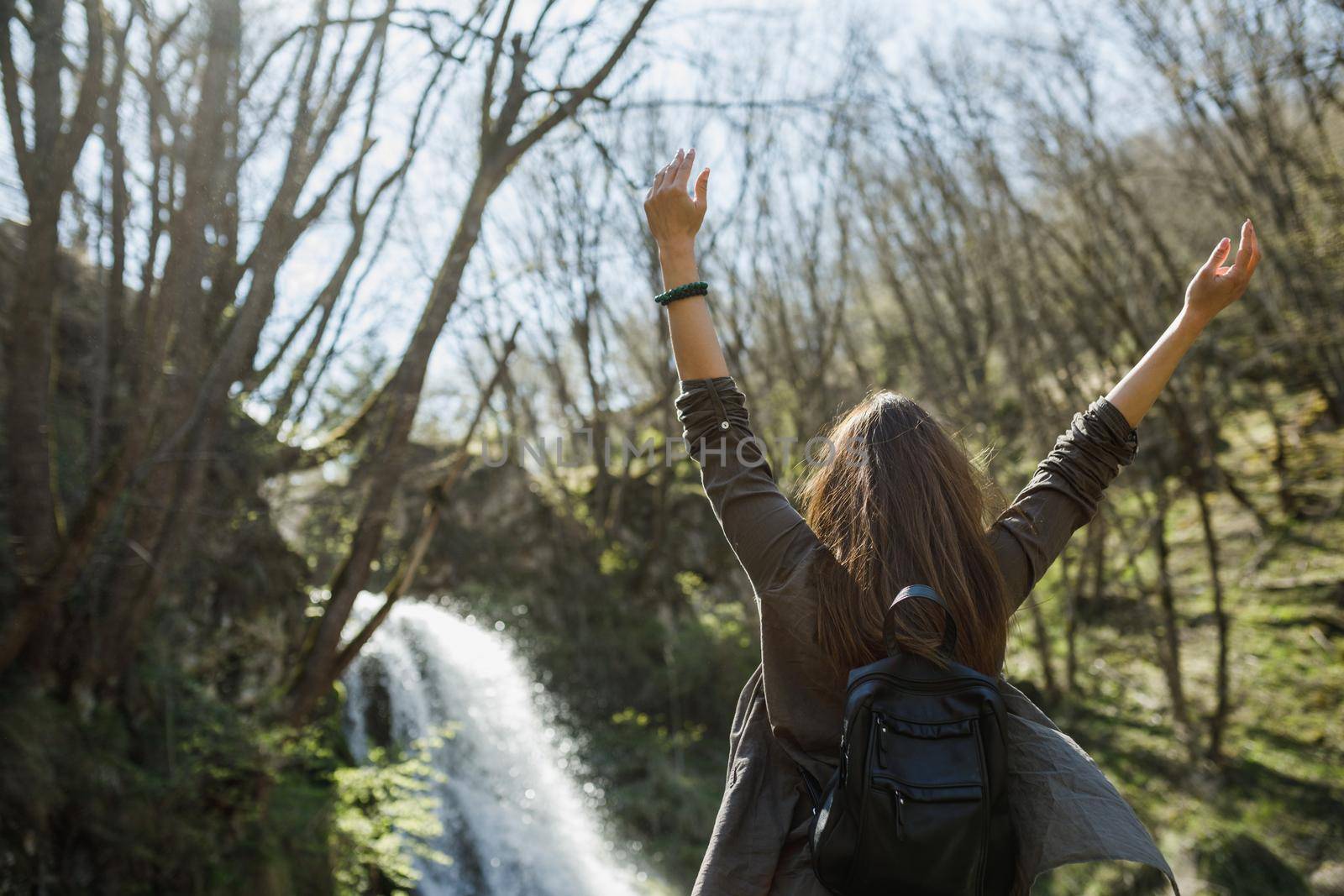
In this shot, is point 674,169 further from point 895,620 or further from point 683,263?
point 895,620

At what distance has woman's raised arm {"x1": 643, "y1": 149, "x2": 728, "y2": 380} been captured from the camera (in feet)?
5.27

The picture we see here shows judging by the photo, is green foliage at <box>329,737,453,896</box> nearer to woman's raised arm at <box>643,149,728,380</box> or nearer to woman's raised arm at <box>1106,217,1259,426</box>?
woman's raised arm at <box>643,149,728,380</box>

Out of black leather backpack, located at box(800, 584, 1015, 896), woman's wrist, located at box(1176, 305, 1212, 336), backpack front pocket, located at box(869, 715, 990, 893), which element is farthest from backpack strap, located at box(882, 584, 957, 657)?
woman's wrist, located at box(1176, 305, 1212, 336)

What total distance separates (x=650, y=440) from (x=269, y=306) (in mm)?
7102

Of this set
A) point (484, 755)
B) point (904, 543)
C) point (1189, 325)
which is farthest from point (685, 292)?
point (484, 755)

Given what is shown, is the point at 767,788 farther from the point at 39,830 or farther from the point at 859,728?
the point at 39,830

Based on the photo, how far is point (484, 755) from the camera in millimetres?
10133

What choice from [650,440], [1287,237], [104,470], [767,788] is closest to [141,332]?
[104,470]

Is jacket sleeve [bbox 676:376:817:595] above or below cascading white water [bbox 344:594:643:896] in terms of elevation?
above

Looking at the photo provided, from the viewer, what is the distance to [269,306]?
6.44 meters

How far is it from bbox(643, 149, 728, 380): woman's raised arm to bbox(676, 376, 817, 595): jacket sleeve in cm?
4

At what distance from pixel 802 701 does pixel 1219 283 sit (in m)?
1.15

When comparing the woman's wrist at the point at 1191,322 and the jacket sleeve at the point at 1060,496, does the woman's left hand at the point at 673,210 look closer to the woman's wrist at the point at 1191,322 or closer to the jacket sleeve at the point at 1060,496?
the jacket sleeve at the point at 1060,496

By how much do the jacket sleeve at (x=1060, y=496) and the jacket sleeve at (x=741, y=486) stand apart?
360 mm
